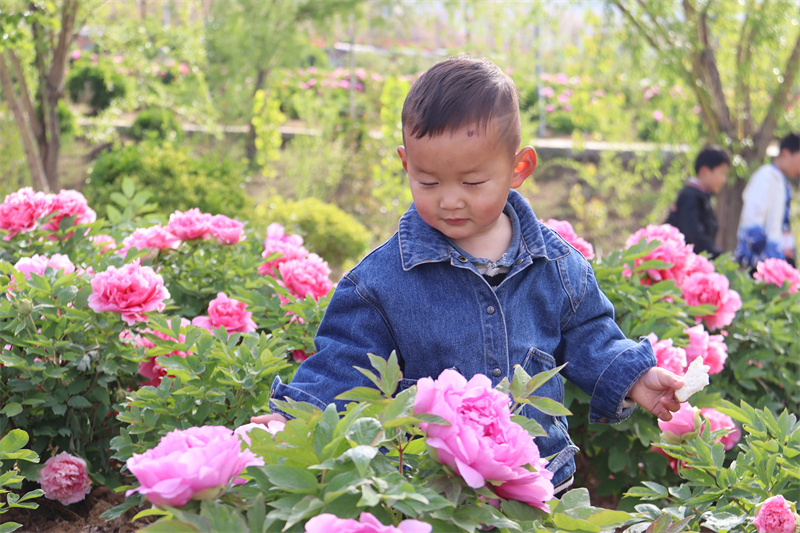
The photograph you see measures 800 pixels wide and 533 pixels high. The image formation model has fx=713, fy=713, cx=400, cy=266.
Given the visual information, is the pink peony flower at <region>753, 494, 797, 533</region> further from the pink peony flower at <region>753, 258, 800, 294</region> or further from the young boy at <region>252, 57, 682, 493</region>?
the pink peony flower at <region>753, 258, 800, 294</region>

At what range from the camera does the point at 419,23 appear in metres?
10.8

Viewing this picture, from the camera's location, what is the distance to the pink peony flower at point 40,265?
2.29 meters

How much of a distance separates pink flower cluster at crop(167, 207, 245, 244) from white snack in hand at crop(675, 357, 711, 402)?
1.70 metres

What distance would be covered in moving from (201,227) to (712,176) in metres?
4.38

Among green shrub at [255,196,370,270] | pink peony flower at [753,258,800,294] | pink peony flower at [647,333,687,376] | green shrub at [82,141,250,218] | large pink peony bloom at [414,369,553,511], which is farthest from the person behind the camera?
green shrub at [255,196,370,270]

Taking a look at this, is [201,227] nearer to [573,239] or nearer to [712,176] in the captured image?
[573,239]

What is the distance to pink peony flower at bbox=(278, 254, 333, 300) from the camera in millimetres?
2490

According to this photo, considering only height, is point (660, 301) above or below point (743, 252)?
above

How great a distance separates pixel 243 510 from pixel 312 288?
4.70ft

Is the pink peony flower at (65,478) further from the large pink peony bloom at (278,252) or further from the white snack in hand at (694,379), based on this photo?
the white snack in hand at (694,379)

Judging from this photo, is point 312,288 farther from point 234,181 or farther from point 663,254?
point 234,181

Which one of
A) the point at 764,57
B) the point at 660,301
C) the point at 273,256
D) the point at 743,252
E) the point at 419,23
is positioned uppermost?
the point at 419,23

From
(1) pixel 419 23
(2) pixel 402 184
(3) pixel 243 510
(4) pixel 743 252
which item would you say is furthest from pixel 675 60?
(3) pixel 243 510

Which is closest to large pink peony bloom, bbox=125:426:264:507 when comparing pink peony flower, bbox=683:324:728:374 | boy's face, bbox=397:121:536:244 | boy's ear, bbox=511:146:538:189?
boy's face, bbox=397:121:536:244
